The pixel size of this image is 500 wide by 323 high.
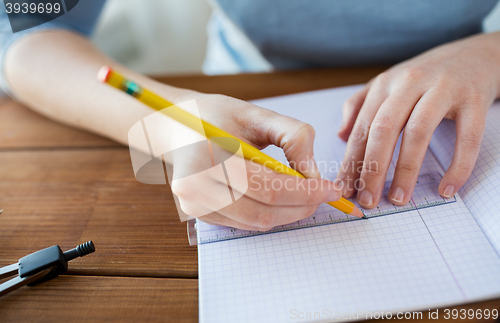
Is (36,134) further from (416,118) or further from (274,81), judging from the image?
(416,118)

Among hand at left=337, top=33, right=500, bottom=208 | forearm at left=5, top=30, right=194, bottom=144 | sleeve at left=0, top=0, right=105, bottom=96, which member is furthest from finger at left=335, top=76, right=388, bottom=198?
sleeve at left=0, top=0, right=105, bottom=96

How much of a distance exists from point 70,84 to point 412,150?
669 millimetres

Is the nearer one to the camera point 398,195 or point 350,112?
point 398,195

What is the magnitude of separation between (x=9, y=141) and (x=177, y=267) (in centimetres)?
55

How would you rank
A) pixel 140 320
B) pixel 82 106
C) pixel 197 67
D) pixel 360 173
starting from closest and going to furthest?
pixel 140 320, pixel 360 173, pixel 82 106, pixel 197 67

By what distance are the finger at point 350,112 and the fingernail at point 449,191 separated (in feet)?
0.61

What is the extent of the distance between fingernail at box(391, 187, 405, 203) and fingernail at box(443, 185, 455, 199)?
64 millimetres

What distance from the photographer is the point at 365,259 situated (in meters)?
0.40

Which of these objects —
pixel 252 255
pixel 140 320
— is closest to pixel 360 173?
pixel 252 255

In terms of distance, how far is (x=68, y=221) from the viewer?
51 centimetres

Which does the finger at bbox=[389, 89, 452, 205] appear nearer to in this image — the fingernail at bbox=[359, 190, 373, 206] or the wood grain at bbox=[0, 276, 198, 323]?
the fingernail at bbox=[359, 190, 373, 206]

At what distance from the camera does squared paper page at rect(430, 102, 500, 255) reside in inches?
16.6

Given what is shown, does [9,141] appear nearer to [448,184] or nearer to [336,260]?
[336,260]

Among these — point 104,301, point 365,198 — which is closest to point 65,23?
point 104,301
